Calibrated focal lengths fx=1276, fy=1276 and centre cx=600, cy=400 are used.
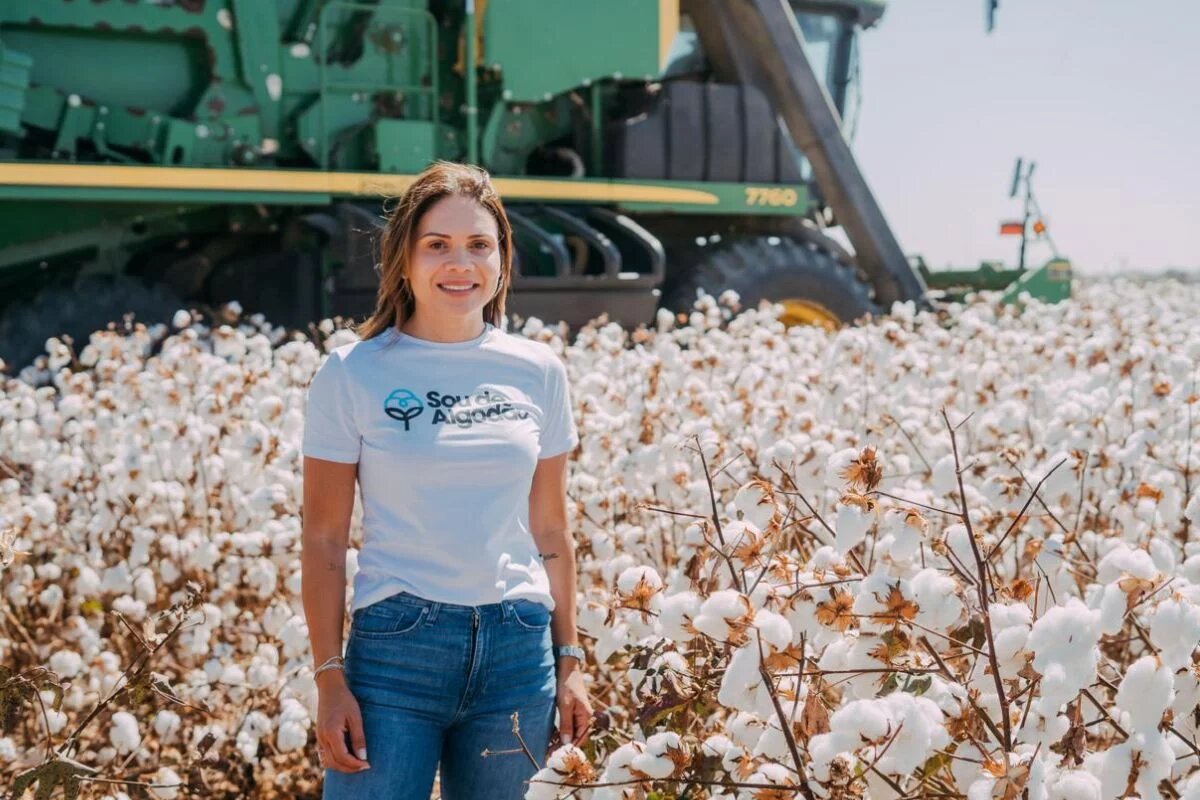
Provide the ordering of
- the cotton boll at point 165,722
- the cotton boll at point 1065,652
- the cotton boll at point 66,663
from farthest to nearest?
the cotton boll at point 66,663 < the cotton boll at point 165,722 < the cotton boll at point 1065,652

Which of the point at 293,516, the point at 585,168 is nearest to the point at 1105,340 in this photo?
the point at 293,516

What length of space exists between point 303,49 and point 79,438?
4761mm

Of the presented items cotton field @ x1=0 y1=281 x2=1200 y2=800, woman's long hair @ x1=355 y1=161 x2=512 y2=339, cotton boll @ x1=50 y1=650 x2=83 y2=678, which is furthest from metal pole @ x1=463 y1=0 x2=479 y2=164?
woman's long hair @ x1=355 y1=161 x2=512 y2=339

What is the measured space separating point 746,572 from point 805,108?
8256mm

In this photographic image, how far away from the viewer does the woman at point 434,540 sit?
2.20 meters

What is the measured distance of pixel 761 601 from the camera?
193 centimetres

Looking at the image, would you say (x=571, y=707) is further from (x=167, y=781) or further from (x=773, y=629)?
(x=167, y=781)

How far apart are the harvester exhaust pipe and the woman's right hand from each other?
8678 mm

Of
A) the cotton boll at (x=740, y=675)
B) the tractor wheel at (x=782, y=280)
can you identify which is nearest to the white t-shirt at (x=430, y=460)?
the cotton boll at (x=740, y=675)

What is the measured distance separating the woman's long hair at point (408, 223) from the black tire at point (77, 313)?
5852mm

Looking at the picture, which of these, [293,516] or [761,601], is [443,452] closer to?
[761,601]

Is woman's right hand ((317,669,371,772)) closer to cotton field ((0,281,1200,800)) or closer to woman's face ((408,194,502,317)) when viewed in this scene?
cotton field ((0,281,1200,800))

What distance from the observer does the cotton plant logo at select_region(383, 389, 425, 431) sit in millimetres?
2254

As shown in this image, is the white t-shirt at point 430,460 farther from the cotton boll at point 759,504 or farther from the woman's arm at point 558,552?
the cotton boll at point 759,504
